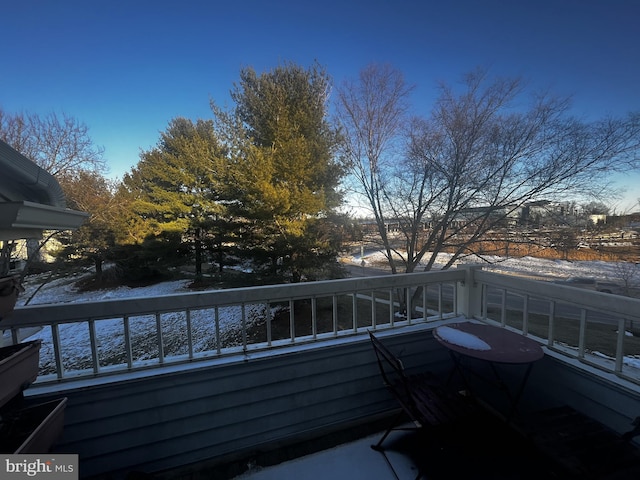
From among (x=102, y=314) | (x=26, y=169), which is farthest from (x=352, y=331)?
(x=26, y=169)

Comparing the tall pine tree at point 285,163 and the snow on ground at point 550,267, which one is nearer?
the snow on ground at point 550,267

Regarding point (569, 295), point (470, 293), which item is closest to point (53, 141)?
point (470, 293)

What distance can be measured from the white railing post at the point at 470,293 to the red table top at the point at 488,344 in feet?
1.79

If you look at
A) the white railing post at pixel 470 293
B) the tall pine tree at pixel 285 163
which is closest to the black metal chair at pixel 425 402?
the white railing post at pixel 470 293

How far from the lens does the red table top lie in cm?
171

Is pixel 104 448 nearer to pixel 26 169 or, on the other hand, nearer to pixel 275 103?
pixel 26 169

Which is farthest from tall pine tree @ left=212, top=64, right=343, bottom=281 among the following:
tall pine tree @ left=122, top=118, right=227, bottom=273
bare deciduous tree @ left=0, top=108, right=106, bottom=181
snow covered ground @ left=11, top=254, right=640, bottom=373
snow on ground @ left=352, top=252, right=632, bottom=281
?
bare deciduous tree @ left=0, top=108, right=106, bottom=181

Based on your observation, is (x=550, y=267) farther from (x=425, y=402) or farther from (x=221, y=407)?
(x=221, y=407)

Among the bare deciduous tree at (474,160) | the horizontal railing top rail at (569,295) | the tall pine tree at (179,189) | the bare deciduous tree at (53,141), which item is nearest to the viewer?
the horizontal railing top rail at (569,295)

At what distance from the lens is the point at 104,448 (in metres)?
1.70

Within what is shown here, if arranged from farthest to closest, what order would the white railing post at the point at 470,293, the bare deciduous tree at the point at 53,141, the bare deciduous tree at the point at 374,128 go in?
1. the bare deciduous tree at the point at 374,128
2. the bare deciduous tree at the point at 53,141
3. the white railing post at the point at 470,293

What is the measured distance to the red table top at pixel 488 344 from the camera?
67.5 inches

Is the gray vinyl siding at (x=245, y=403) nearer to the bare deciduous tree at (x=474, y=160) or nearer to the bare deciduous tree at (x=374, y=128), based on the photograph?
the bare deciduous tree at (x=474, y=160)

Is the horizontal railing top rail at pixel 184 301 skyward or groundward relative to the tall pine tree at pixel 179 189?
groundward
